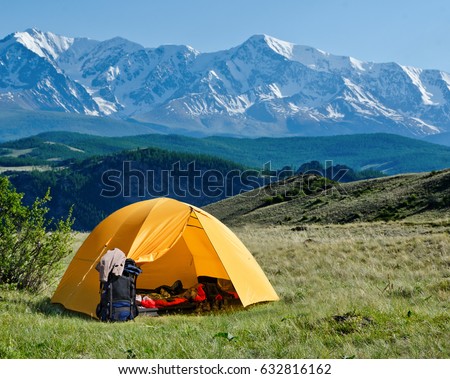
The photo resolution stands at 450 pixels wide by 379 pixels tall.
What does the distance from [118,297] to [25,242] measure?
3609 millimetres

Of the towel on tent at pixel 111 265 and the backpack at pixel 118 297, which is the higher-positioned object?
the towel on tent at pixel 111 265

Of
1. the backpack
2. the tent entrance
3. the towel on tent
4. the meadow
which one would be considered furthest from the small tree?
the tent entrance

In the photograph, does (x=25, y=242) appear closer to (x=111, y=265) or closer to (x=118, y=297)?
(x=111, y=265)

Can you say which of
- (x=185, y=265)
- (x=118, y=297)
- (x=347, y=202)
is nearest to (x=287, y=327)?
(x=118, y=297)

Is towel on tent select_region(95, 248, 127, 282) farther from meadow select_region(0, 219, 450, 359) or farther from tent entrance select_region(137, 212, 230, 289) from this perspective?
tent entrance select_region(137, 212, 230, 289)

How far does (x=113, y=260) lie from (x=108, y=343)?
3.54 metres

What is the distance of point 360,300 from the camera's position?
11.1m

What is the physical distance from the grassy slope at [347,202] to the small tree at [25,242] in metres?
33.6

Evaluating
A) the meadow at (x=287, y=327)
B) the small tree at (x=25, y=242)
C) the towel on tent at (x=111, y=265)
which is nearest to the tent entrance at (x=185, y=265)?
the meadow at (x=287, y=327)

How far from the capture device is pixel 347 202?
57344mm

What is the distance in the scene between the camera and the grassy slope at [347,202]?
1829 inches

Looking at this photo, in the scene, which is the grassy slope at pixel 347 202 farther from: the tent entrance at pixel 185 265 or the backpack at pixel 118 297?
the backpack at pixel 118 297
